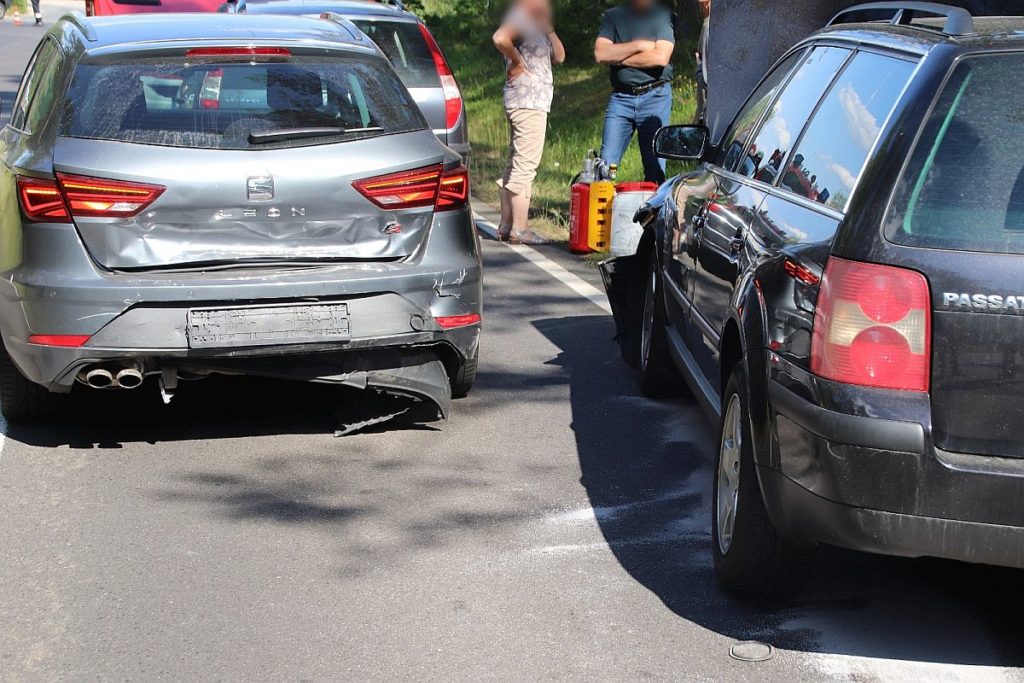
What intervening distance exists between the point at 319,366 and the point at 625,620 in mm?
1964

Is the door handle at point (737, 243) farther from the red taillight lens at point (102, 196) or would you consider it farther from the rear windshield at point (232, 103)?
the red taillight lens at point (102, 196)

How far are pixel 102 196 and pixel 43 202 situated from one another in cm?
22

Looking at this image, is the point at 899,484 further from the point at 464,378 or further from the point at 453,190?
the point at 464,378

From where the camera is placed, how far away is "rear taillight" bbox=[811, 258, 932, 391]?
11.4ft

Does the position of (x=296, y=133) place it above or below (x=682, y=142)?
above

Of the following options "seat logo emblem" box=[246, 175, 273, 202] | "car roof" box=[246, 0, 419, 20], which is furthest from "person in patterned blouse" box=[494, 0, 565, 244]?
"seat logo emblem" box=[246, 175, 273, 202]

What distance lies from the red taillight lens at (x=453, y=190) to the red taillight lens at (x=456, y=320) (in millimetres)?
429

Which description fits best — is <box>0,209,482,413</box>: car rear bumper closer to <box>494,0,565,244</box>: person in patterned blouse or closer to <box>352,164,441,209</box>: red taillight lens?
<box>352,164,441,209</box>: red taillight lens

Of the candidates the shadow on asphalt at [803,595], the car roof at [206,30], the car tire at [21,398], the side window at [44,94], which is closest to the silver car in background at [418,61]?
the car roof at [206,30]

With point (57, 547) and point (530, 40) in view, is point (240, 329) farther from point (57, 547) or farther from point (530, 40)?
point (530, 40)

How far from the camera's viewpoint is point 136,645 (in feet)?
12.9

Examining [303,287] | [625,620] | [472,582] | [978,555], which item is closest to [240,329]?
[303,287]

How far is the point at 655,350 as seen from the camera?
653 cm

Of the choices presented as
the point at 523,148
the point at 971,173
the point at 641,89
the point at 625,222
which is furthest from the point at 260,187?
the point at 641,89
